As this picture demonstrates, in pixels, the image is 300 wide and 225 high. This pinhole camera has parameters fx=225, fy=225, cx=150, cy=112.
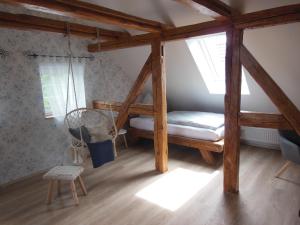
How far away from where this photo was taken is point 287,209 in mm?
2496

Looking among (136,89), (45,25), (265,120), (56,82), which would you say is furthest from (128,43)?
(265,120)

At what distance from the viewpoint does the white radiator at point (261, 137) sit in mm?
4363

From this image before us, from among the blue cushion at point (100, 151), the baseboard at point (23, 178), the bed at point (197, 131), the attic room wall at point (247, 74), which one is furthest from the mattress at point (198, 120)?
the baseboard at point (23, 178)

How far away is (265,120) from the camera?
2.52 m

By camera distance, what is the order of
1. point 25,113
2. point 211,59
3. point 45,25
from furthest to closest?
point 211,59, point 25,113, point 45,25

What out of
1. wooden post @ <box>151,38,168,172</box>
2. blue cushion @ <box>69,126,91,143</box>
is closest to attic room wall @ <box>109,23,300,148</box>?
wooden post @ <box>151,38,168,172</box>

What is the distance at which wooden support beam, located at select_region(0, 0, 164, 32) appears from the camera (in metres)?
2.05

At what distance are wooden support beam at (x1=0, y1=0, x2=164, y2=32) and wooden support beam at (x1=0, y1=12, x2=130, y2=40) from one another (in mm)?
1017

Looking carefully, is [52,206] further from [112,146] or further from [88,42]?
[88,42]

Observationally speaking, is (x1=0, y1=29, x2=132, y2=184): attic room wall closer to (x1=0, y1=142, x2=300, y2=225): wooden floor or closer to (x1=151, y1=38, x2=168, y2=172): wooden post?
(x1=0, y1=142, x2=300, y2=225): wooden floor

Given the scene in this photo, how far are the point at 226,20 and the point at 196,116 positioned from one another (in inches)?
85.5

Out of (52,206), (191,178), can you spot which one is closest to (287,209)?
(191,178)

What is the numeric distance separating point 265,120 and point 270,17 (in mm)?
1079

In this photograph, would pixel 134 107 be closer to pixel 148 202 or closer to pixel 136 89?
pixel 136 89
